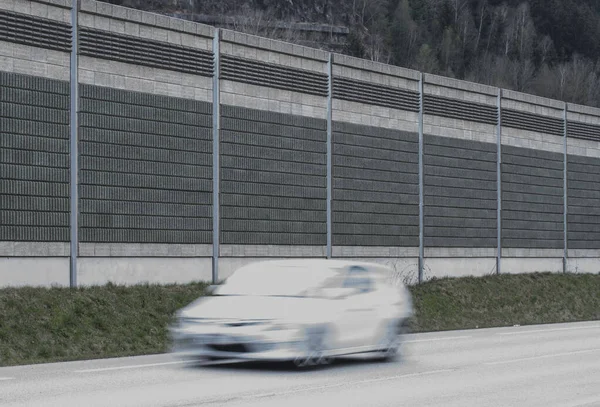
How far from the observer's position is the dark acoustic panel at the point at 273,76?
31.5m

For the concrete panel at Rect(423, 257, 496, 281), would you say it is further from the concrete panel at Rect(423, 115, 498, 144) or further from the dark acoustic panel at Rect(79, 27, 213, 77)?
the dark acoustic panel at Rect(79, 27, 213, 77)

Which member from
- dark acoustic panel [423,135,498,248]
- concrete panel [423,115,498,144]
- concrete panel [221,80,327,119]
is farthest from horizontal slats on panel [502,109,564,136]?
concrete panel [221,80,327,119]

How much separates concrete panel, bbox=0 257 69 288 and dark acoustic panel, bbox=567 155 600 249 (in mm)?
25499

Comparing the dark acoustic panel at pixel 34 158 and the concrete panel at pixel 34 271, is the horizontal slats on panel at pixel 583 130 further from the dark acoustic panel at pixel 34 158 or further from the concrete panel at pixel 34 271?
the concrete panel at pixel 34 271

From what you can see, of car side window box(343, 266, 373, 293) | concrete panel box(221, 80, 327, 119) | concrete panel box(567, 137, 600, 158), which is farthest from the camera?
concrete panel box(567, 137, 600, 158)

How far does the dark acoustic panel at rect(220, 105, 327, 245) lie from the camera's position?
31295 mm

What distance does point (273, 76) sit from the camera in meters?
33.0

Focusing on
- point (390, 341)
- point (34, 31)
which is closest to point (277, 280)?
point (390, 341)

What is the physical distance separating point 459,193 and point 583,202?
9.14 meters

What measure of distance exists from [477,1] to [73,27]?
13784 cm

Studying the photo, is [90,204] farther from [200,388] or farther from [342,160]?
[200,388]

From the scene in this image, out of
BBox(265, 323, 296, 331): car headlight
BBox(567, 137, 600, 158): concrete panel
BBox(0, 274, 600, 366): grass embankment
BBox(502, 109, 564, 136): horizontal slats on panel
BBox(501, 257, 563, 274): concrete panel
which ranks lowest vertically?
BBox(0, 274, 600, 366): grass embankment

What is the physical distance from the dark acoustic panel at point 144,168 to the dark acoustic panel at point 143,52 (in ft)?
2.61

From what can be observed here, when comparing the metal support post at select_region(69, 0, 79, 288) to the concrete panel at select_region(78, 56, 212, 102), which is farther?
the concrete panel at select_region(78, 56, 212, 102)
